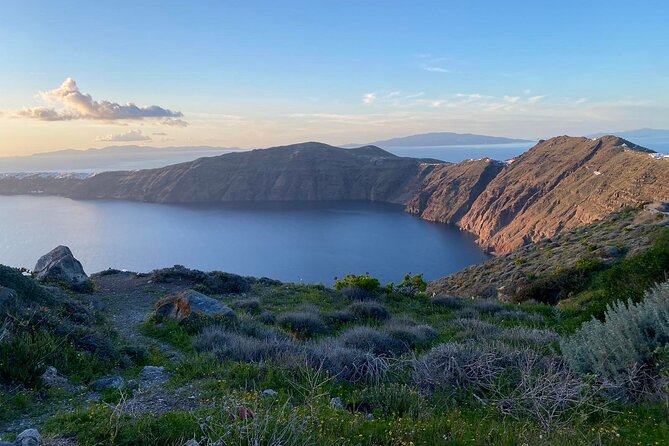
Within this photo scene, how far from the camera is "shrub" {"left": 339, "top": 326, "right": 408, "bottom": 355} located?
783cm

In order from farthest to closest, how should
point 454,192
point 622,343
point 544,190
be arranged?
point 454,192 → point 544,190 → point 622,343

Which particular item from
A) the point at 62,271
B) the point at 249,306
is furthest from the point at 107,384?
the point at 62,271

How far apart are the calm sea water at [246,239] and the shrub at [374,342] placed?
45.4m

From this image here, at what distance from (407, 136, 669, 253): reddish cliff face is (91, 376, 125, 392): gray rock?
54.8 metres

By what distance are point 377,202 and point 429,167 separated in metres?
19.6

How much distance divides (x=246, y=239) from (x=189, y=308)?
223ft

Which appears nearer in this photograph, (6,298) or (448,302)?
(6,298)

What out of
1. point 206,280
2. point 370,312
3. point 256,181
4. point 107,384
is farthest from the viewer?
point 256,181

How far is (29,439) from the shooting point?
355cm

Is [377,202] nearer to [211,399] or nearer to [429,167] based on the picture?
[429,167]

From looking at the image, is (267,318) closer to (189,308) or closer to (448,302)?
(189,308)

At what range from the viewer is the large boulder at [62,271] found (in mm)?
14945

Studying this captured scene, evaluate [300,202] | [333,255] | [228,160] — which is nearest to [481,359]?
[333,255]

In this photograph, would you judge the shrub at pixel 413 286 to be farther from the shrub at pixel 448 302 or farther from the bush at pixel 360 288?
the shrub at pixel 448 302
